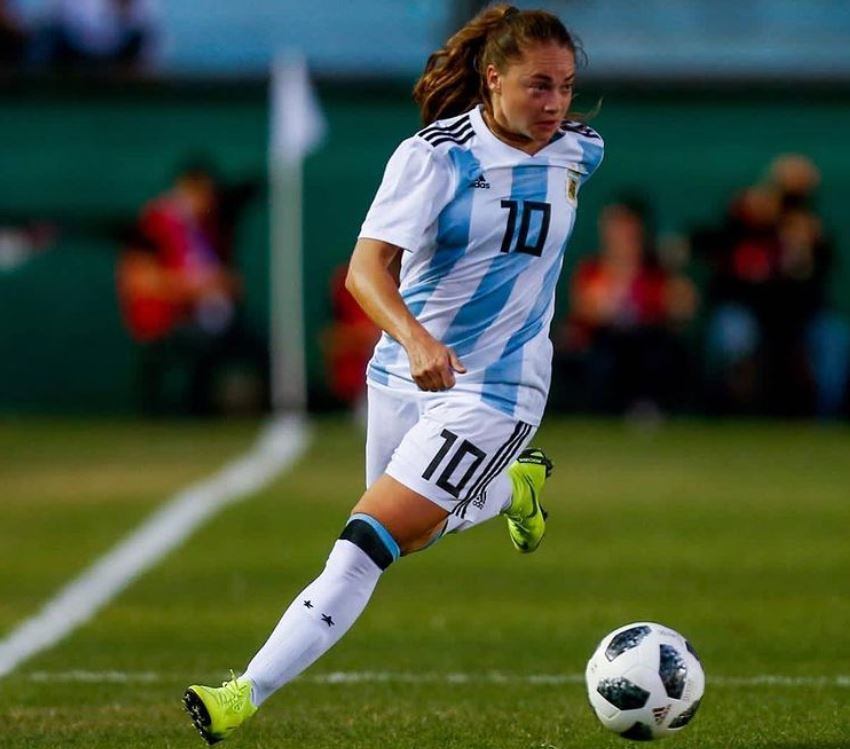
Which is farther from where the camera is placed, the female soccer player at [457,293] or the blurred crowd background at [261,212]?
the blurred crowd background at [261,212]

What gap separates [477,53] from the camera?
682cm

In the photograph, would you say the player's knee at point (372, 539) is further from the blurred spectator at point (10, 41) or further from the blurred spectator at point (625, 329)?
the blurred spectator at point (10, 41)

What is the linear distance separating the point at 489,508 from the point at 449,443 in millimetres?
591

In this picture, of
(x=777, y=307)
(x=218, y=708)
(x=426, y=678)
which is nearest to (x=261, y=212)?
(x=777, y=307)

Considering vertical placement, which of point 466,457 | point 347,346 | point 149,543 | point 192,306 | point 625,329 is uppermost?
point 466,457

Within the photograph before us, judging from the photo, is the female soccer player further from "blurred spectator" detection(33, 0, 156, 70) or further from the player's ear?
"blurred spectator" detection(33, 0, 156, 70)

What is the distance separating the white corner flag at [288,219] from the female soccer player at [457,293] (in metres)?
14.6

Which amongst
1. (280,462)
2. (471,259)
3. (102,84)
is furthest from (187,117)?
(471,259)

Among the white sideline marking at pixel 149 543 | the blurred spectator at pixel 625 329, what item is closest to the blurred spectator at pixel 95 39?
the white sideline marking at pixel 149 543

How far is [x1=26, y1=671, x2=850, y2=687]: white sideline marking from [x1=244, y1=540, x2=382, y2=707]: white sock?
5.47 ft

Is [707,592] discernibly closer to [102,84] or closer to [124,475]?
[124,475]

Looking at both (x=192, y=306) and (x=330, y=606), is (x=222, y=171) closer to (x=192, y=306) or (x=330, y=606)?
(x=192, y=306)

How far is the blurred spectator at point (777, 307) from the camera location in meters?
21.4

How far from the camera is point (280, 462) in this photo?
17.5 m
